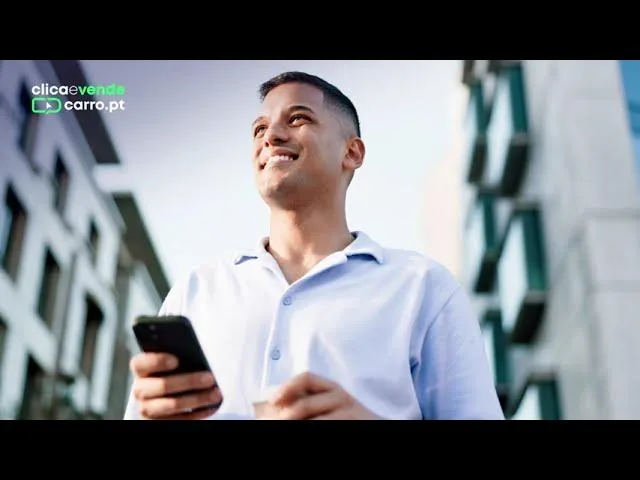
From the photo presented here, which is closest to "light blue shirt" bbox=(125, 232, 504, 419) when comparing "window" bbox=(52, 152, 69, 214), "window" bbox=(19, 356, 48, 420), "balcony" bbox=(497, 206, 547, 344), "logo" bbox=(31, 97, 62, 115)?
"logo" bbox=(31, 97, 62, 115)

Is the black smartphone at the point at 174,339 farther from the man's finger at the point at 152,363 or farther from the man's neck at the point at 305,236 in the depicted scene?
the man's neck at the point at 305,236

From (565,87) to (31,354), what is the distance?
311 inches

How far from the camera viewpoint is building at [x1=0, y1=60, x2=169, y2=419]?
1301 centimetres

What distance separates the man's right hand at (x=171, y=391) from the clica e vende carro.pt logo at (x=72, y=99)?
4.04 feet

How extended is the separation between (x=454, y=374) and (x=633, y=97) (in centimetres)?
676

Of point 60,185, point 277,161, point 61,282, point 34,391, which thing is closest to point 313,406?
point 277,161

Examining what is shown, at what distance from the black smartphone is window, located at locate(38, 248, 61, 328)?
503 inches

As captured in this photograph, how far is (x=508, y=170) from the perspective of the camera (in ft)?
37.1

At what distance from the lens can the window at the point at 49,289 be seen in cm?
1451

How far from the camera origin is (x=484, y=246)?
1216 cm

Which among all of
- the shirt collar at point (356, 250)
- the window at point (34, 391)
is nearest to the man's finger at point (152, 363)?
the shirt collar at point (356, 250)

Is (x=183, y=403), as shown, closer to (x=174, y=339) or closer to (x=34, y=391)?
(x=174, y=339)
